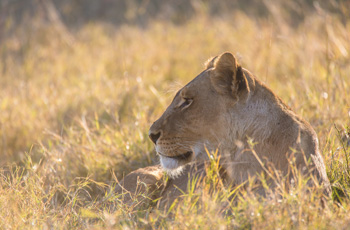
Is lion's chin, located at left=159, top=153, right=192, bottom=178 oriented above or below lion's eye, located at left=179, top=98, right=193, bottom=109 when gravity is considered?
below

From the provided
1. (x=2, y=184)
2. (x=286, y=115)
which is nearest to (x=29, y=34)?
(x=2, y=184)

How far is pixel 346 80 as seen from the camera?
557 cm

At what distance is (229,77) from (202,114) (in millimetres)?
289

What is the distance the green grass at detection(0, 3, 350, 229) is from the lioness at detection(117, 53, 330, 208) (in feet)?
0.71

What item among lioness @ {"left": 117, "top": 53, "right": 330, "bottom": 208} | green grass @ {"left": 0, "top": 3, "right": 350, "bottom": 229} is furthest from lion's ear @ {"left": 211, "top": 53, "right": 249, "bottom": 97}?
green grass @ {"left": 0, "top": 3, "right": 350, "bottom": 229}

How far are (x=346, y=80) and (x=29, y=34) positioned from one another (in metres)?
6.57

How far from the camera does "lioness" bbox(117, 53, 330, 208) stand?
3.15m

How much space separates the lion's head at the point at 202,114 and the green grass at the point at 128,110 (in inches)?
10.1

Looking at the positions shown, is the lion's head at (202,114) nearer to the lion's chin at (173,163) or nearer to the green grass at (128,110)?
the lion's chin at (173,163)

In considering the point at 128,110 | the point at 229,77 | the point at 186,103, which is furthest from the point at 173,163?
the point at 128,110

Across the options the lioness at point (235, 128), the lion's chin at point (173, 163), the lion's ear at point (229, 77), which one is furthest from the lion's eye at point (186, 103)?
the lion's chin at point (173, 163)

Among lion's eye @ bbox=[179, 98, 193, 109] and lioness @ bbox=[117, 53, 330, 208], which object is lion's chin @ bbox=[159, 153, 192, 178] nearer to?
lioness @ bbox=[117, 53, 330, 208]

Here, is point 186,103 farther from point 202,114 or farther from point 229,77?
point 229,77

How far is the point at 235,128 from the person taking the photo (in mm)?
3295
